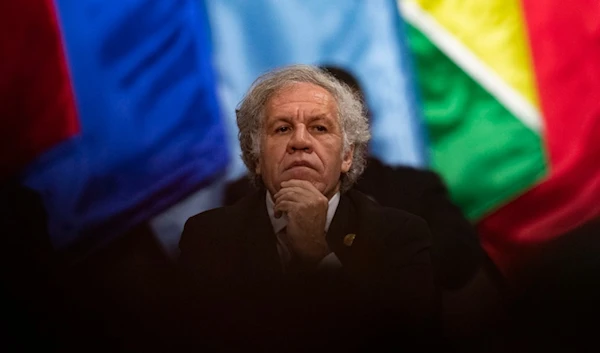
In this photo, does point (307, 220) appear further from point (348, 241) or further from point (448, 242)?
point (448, 242)

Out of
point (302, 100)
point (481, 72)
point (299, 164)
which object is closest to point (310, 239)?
point (299, 164)

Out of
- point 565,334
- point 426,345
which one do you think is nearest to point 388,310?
point 426,345

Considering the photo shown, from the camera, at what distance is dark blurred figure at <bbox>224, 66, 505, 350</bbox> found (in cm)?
155

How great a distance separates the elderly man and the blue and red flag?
23cm

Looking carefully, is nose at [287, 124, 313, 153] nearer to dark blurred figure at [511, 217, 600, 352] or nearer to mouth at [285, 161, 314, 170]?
mouth at [285, 161, 314, 170]

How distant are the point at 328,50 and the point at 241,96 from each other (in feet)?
0.72

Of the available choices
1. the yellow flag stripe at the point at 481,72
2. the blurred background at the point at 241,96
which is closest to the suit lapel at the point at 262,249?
the blurred background at the point at 241,96

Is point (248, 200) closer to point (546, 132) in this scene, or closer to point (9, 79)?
point (9, 79)

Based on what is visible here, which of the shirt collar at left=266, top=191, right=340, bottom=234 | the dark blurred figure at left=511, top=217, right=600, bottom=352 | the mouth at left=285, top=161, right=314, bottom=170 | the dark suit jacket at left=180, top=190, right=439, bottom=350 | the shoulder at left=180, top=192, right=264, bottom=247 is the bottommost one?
the dark blurred figure at left=511, top=217, right=600, bottom=352

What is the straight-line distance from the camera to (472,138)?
1792 millimetres

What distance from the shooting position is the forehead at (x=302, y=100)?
57.9 inches

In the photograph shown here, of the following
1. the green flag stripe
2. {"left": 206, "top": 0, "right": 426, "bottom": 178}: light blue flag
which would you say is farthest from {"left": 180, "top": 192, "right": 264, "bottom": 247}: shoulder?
the green flag stripe

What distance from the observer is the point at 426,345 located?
4.82ft

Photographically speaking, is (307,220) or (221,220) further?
(221,220)
